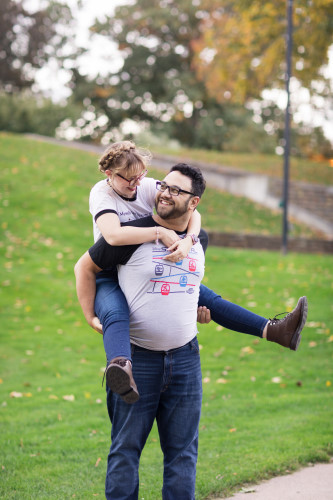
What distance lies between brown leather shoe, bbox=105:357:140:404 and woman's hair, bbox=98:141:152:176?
1.11 meters

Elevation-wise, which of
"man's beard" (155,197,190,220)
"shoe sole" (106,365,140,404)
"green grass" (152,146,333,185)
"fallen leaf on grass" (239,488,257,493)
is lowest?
"fallen leaf on grass" (239,488,257,493)

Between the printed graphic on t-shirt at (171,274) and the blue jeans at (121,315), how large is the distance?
8.0 inches

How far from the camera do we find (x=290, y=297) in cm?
1059

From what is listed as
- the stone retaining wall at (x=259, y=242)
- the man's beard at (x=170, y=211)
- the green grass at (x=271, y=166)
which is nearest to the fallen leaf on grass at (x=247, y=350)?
the man's beard at (x=170, y=211)

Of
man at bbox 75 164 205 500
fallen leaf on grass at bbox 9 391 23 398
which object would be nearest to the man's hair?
man at bbox 75 164 205 500

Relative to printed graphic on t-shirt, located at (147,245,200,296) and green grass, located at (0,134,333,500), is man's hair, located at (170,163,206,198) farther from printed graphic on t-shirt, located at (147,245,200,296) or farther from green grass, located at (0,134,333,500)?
green grass, located at (0,134,333,500)

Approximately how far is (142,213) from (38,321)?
6.71 meters

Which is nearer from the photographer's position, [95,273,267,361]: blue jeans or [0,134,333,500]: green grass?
[95,273,267,361]: blue jeans

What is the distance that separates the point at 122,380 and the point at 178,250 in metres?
0.71

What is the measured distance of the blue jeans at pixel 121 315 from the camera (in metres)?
2.75

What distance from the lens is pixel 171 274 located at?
2953 millimetres

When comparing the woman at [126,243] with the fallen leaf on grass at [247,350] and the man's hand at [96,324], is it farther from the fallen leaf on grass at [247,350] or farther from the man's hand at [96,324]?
the fallen leaf on grass at [247,350]

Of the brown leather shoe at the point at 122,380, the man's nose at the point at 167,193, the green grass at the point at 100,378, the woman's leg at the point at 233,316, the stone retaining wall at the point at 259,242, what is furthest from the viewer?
the stone retaining wall at the point at 259,242

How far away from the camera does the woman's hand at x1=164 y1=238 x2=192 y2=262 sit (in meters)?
2.90
